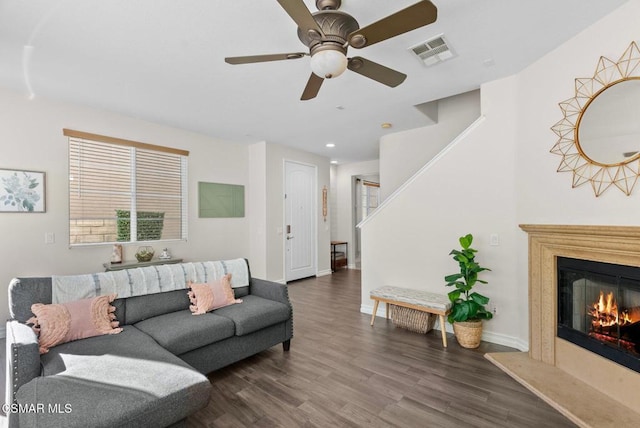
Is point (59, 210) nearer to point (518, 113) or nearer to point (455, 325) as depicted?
point (455, 325)

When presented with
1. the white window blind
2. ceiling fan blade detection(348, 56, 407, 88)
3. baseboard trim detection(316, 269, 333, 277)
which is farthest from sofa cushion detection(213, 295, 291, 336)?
baseboard trim detection(316, 269, 333, 277)

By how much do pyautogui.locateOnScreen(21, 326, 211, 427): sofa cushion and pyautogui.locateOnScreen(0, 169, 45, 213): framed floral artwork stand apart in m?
2.34

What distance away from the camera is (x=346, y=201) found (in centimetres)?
785

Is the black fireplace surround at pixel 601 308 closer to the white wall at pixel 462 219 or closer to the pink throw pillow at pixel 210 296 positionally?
the white wall at pixel 462 219

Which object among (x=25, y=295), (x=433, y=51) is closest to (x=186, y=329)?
(x=25, y=295)

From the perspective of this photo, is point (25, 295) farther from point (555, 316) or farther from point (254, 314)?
point (555, 316)

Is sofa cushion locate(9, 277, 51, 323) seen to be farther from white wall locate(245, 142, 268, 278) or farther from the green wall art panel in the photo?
white wall locate(245, 142, 268, 278)

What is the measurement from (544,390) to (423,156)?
349 cm

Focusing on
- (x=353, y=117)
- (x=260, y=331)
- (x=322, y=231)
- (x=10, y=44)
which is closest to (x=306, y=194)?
(x=322, y=231)

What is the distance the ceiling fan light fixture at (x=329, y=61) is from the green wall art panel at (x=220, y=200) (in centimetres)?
384

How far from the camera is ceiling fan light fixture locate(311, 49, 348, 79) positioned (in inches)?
71.0

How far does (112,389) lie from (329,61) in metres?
2.16

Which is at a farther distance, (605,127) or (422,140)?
(422,140)

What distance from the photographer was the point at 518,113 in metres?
2.98
